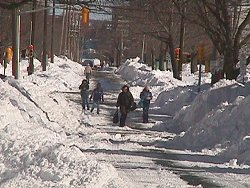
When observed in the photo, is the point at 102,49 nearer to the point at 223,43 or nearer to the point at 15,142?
the point at 223,43

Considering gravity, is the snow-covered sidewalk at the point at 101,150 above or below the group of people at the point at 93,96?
above

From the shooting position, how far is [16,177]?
1073 cm

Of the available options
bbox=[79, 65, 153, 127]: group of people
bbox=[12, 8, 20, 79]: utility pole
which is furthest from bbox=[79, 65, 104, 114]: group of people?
bbox=[12, 8, 20, 79]: utility pole

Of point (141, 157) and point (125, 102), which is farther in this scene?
point (125, 102)

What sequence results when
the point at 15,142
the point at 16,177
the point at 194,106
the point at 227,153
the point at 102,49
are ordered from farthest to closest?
1. the point at 102,49
2. the point at 194,106
3. the point at 227,153
4. the point at 15,142
5. the point at 16,177

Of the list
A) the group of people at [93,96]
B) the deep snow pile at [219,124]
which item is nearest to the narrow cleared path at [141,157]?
the deep snow pile at [219,124]

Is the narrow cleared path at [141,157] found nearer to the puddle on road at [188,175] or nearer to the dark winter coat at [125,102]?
the puddle on road at [188,175]

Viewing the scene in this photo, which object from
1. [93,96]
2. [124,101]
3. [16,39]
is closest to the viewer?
[124,101]

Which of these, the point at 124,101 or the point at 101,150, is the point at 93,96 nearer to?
the point at 124,101

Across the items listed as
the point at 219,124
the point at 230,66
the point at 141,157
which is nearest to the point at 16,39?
the point at 230,66

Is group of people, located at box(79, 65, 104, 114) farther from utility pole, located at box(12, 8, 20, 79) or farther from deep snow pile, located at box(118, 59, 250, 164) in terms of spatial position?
A: utility pole, located at box(12, 8, 20, 79)

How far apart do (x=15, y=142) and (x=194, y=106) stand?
39.6ft

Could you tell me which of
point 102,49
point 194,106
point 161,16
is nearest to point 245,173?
point 194,106

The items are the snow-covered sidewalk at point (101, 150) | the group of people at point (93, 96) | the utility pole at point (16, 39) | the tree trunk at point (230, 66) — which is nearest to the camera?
the snow-covered sidewalk at point (101, 150)
